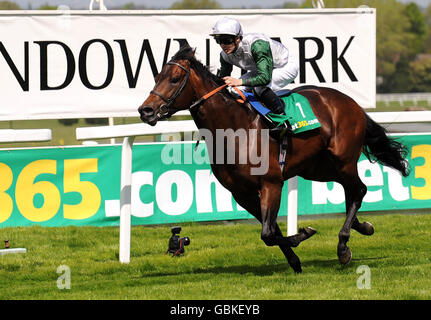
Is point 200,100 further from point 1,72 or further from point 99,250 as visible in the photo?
point 1,72

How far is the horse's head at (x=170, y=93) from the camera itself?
17.4 feet

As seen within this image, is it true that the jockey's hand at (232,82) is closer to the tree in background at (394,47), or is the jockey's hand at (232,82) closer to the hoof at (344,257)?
the hoof at (344,257)

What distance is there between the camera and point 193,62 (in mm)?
5586

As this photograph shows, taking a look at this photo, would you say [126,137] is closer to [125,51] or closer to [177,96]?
[177,96]

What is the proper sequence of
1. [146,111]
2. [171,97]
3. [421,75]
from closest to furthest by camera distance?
[146,111]
[171,97]
[421,75]

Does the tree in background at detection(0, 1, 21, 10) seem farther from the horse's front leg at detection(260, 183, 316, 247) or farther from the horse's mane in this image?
the horse's front leg at detection(260, 183, 316, 247)

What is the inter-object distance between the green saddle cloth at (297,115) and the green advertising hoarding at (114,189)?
7.59 feet

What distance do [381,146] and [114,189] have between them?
2842mm

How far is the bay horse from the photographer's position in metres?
5.47

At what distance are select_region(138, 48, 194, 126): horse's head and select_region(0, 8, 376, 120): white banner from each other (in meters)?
3.56

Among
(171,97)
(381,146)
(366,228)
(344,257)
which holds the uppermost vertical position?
(171,97)

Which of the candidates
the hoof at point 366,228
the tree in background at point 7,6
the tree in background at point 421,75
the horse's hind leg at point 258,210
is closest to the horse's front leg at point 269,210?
the horse's hind leg at point 258,210

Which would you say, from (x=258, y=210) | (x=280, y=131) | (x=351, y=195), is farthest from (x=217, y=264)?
(x=280, y=131)

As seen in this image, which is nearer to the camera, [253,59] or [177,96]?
[177,96]
